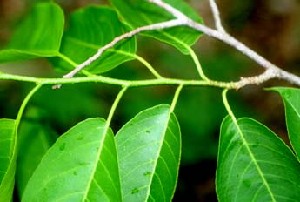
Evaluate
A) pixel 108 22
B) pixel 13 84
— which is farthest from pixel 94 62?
pixel 13 84

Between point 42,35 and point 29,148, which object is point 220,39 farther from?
point 29,148

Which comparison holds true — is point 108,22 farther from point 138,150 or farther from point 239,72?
point 239,72

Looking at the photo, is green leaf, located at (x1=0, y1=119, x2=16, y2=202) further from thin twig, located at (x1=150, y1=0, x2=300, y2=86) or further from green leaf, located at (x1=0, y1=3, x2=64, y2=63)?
thin twig, located at (x1=150, y1=0, x2=300, y2=86)

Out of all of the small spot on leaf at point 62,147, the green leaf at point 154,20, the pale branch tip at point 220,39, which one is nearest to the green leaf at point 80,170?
the small spot on leaf at point 62,147

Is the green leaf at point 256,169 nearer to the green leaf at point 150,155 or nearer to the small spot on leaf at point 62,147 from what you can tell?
the green leaf at point 150,155

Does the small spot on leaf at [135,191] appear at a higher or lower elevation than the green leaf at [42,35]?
lower
